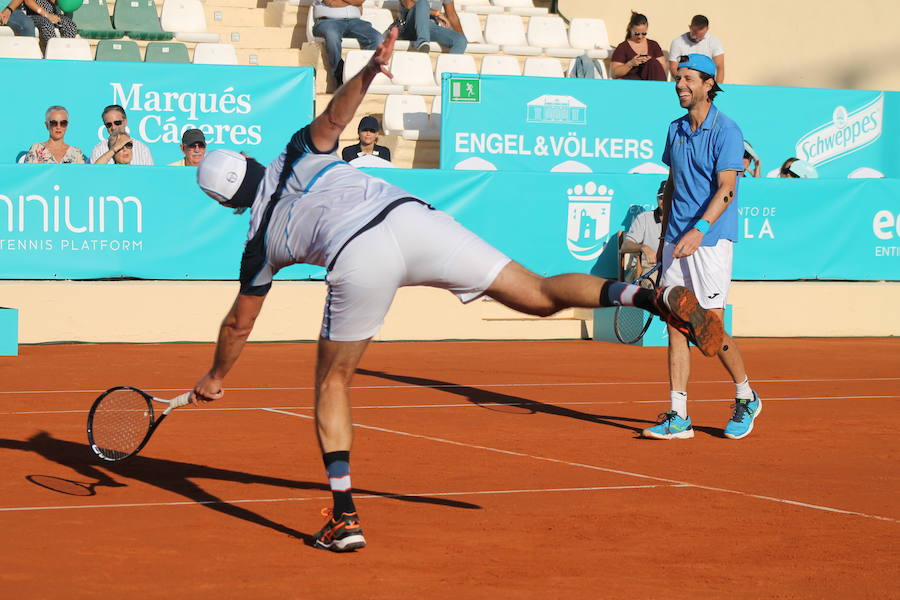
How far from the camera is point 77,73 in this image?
1532cm

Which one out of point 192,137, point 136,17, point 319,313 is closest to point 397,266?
point 319,313

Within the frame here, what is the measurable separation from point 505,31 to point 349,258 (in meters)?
15.7

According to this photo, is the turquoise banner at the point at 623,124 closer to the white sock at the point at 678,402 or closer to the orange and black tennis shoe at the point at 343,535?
the white sock at the point at 678,402

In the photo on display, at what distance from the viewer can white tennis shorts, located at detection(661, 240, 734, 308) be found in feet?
27.8

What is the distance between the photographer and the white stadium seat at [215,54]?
1780 cm

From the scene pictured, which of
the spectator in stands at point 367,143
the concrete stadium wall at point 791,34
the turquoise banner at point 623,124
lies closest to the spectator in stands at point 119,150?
the spectator in stands at point 367,143

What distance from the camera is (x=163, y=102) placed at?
15.5 metres

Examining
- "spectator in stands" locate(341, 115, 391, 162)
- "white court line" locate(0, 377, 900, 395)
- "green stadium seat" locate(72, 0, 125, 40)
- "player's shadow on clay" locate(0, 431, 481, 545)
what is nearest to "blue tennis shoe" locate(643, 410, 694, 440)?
"player's shadow on clay" locate(0, 431, 481, 545)

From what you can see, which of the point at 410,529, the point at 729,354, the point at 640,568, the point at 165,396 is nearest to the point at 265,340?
the point at 165,396

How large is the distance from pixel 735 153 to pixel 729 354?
4.33ft

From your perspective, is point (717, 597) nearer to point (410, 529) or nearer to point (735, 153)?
point (410, 529)

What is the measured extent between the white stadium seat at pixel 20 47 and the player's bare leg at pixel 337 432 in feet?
40.8

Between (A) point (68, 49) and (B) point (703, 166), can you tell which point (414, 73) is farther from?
(B) point (703, 166)

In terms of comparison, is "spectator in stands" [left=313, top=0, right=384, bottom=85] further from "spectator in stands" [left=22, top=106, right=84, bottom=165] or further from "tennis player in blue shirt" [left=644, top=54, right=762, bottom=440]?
"tennis player in blue shirt" [left=644, top=54, right=762, bottom=440]
